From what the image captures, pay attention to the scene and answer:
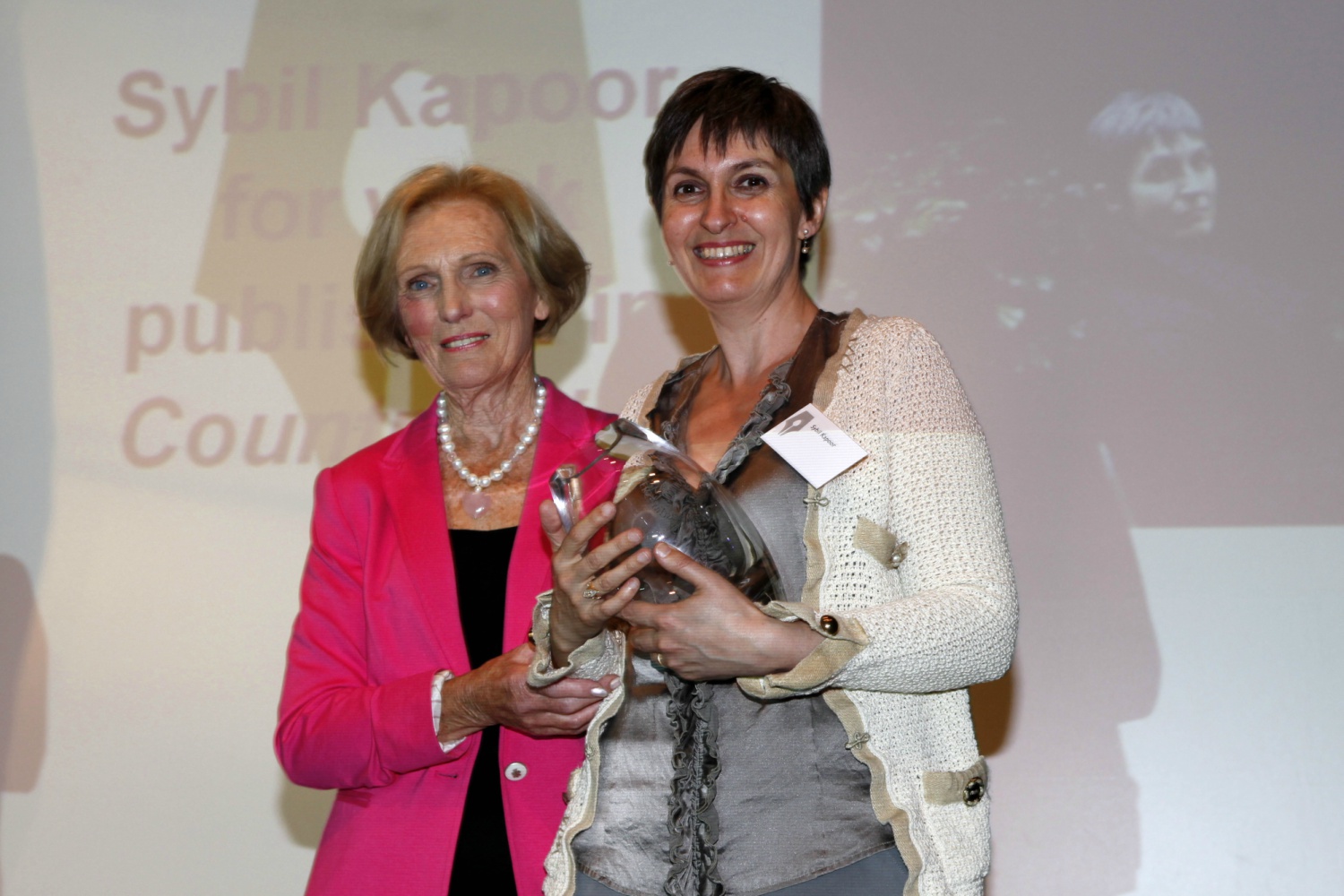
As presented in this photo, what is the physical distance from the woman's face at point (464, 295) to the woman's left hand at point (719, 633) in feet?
3.04

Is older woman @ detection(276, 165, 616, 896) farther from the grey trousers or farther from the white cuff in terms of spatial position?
the grey trousers

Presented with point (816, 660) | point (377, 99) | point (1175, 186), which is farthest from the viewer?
point (377, 99)

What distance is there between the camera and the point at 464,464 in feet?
7.34

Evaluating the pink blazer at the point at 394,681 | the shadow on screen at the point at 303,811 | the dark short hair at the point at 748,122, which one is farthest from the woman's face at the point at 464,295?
the shadow on screen at the point at 303,811

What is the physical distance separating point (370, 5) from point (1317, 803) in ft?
10.6

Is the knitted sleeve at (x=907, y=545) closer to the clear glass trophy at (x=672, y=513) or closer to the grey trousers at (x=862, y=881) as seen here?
the clear glass trophy at (x=672, y=513)

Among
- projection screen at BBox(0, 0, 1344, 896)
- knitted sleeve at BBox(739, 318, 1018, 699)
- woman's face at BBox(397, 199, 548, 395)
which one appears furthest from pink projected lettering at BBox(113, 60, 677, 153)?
knitted sleeve at BBox(739, 318, 1018, 699)

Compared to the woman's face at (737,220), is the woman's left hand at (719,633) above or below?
below

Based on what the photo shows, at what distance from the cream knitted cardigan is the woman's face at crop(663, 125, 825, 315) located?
0.69 ft

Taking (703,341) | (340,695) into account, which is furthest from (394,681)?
(703,341)

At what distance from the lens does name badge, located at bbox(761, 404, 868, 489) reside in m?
1.49

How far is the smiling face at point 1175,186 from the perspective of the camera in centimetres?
328

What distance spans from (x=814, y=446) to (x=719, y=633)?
0.29m

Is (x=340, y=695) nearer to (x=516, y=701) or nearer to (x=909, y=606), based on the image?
(x=516, y=701)
